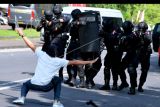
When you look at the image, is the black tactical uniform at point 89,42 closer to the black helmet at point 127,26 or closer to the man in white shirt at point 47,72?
the black helmet at point 127,26

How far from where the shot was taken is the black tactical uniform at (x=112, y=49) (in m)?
10.5

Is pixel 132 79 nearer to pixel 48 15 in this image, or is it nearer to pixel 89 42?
pixel 89 42

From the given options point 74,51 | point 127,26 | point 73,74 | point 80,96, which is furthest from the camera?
point 73,74

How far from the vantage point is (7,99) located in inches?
352

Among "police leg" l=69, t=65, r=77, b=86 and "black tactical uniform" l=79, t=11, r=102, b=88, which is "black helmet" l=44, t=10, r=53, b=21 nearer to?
"black tactical uniform" l=79, t=11, r=102, b=88

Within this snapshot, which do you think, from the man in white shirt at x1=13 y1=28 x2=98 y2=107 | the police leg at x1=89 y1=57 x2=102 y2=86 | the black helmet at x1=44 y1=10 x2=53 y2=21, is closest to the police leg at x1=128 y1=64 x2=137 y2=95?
the police leg at x1=89 y1=57 x2=102 y2=86

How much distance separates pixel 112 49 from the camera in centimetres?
1069

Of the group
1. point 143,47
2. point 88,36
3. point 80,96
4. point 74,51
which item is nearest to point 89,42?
point 88,36

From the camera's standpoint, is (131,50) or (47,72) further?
(131,50)

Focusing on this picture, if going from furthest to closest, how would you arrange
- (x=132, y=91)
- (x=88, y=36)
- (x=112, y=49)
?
(x=88, y=36) → (x=112, y=49) → (x=132, y=91)

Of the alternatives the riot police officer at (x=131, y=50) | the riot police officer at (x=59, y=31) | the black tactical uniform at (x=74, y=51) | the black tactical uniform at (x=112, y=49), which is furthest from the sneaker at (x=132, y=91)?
the riot police officer at (x=59, y=31)

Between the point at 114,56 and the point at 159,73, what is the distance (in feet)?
17.7

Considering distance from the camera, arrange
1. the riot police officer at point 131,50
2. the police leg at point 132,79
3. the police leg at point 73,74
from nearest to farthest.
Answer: the riot police officer at point 131,50 → the police leg at point 132,79 → the police leg at point 73,74

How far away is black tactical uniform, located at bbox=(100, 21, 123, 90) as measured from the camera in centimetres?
1055
